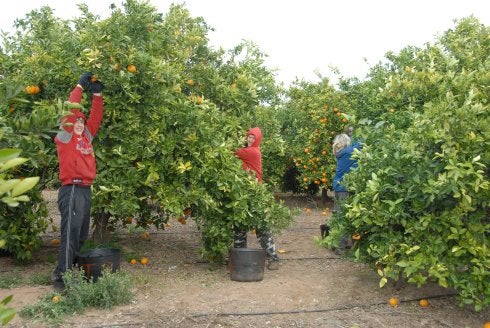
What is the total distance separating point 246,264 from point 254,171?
3.95ft

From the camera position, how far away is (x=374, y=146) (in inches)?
193

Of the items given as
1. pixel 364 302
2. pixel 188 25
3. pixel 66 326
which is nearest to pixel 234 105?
pixel 188 25

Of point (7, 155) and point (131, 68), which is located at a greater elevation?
point (131, 68)

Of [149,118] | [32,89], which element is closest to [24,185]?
[149,118]

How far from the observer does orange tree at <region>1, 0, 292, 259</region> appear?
5.03 m

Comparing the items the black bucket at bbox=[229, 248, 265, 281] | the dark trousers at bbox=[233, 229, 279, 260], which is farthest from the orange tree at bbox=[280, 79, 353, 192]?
the black bucket at bbox=[229, 248, 265, 281]

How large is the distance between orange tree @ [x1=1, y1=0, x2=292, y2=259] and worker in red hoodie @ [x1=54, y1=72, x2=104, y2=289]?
0.21 metres

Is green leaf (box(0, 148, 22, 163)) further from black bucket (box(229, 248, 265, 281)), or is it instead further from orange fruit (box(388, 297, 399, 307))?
black bucket (box(229, 248, 265, 281))

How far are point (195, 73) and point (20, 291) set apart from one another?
9.94ft

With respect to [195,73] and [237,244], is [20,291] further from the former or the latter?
[195,73]

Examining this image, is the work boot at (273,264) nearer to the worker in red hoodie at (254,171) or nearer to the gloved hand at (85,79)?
the worker in red hoodie at (254,171)

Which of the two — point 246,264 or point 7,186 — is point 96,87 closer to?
point 246,264

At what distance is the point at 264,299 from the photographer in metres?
4.94

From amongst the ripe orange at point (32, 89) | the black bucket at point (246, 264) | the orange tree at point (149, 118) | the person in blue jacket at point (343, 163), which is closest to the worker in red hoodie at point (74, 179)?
the orange tree at point (149, 118)
